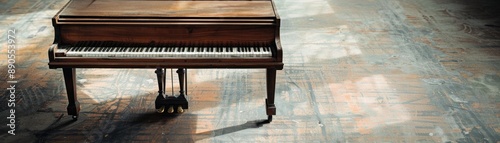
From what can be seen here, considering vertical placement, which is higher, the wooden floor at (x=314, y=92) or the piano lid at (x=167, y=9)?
the piano lid at (x=167, y=9)

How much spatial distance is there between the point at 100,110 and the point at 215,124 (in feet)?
3.48

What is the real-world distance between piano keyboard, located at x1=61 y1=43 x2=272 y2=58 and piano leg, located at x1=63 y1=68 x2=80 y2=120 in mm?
216

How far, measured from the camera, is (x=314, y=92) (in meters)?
5.84

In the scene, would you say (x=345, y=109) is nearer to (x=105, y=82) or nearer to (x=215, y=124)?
(x=215, y=124)

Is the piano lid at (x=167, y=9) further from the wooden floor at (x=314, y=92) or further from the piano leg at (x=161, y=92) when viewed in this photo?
the wooden floor at (x=314, y=92)

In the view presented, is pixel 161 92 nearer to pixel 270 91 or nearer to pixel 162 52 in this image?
pixel 162 52

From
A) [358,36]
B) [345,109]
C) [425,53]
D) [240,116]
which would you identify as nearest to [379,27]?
[358,36]

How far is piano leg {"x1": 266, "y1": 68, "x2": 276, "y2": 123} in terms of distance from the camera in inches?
191

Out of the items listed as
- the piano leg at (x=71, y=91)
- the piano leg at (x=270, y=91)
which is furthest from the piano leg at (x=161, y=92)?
the piano leg at (x=270, y=91)

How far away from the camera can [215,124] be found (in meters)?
5.16

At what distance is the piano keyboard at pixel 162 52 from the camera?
15.2 feet

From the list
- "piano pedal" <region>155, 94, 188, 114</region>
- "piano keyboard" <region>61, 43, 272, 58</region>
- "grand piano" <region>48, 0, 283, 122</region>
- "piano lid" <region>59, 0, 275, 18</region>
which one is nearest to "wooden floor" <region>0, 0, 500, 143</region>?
"piano pedal" <region>155, 94, 188, 114</region>

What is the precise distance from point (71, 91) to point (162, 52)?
0.88 meters

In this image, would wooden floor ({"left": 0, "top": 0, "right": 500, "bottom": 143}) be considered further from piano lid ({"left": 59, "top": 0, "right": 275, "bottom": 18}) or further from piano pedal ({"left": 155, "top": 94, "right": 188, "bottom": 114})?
piano lid ({"left": 59, "top": 0, "right": 275, "bottom": 18})
